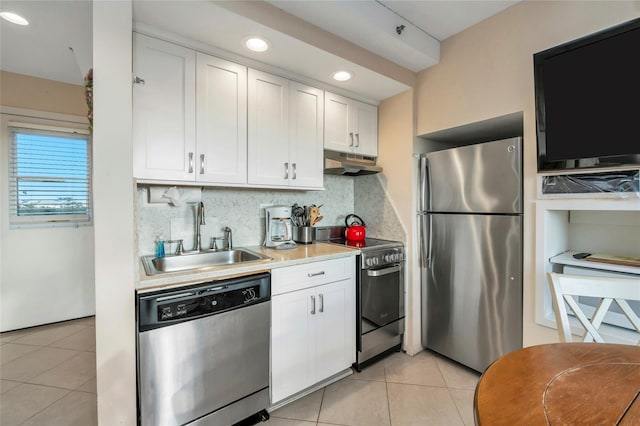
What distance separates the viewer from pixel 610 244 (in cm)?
179

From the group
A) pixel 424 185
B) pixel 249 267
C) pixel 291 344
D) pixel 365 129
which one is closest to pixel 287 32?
pixel 365 129

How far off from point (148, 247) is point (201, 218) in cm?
41

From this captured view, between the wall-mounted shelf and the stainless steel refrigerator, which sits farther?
the stainless steel refrigerator

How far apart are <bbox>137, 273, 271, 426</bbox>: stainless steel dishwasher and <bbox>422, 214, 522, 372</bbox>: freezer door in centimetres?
151

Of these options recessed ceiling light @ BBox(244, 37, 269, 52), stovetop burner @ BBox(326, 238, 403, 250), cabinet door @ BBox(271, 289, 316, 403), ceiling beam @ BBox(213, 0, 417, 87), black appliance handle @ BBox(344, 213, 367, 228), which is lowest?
cabinet door @ BBox(271, 289, 316, 403)

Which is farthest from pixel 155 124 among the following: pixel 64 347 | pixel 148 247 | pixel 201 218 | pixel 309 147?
pixel 64 347

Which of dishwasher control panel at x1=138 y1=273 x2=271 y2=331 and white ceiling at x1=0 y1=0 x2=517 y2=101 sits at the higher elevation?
white ceiling at x1=0 y1=0 x2=517 y2=101

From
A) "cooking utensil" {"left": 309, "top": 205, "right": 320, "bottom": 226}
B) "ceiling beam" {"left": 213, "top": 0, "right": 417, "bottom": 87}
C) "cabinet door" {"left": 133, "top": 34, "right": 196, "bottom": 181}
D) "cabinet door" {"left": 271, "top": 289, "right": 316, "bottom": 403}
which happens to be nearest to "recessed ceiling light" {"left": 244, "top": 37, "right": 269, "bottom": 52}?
"ceiling beam" {"left": 213, "top": 0, "right": 417, "bottom": 87}

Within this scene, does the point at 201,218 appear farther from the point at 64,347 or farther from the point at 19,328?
the point at 19,328

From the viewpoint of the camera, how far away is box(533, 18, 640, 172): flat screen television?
1.39m

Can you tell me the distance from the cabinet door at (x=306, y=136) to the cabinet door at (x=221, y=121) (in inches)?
16.0

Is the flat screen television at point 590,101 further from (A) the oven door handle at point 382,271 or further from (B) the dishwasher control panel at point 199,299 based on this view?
(B) the dishwasher control panel at point 199,299

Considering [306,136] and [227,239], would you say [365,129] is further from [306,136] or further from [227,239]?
[227,239]

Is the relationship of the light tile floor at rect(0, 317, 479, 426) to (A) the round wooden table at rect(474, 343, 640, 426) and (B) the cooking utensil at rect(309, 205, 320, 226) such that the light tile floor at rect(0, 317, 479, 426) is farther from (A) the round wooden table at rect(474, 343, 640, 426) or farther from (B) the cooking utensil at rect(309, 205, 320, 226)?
(B) the cooking utensil at rect(309, 205, 320, 226)
